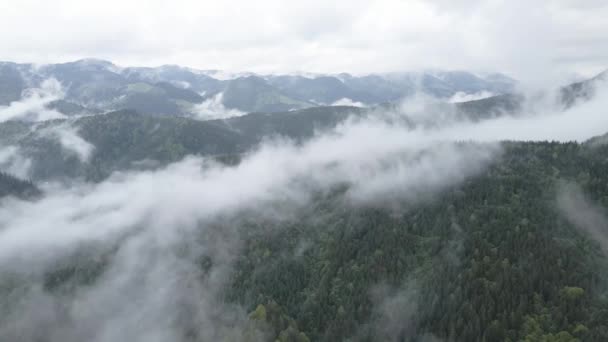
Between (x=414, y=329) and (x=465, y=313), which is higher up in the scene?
(x=465, y=313)

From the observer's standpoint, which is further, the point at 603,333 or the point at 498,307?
the point at 498,307

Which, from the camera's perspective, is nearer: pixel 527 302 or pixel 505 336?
pixel 505 336

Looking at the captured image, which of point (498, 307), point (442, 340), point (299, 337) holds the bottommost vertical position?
point (299, 337)

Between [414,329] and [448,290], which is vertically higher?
[448,290]

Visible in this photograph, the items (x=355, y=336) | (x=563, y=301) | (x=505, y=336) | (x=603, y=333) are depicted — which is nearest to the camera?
(x=603, y=333)

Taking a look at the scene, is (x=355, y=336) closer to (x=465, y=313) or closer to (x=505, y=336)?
(x=465, y=313)

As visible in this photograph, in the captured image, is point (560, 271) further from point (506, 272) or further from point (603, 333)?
point (603, 333)

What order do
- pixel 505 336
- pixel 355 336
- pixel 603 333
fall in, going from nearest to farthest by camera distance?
pixel 603 333 → pixel 505 336 → pixel 355 336

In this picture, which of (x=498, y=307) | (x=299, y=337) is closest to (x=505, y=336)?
(x=498, y=307)

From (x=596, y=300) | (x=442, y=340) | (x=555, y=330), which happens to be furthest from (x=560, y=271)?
(x=442, y=340)
